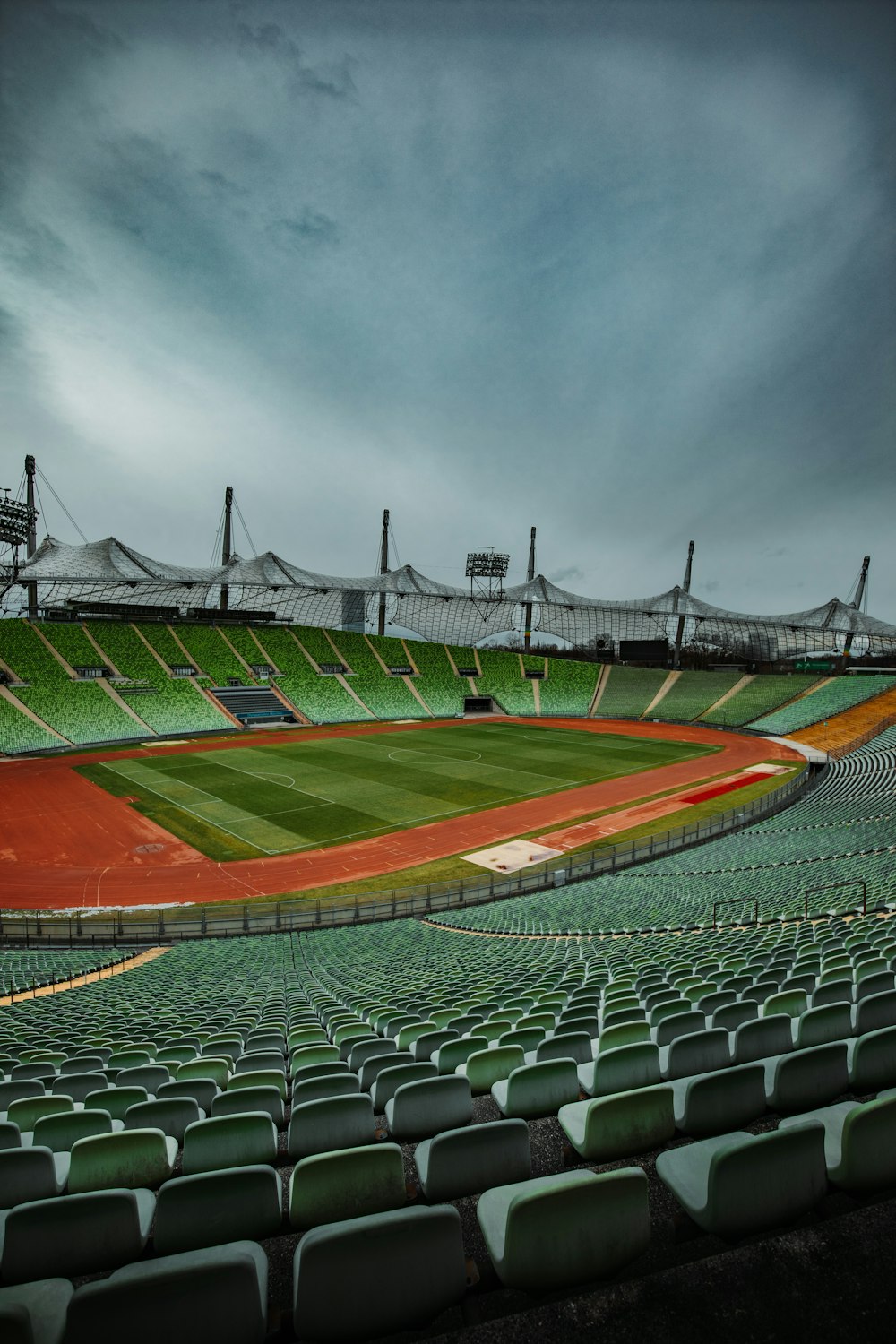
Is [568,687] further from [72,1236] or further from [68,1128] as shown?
[72,1236]

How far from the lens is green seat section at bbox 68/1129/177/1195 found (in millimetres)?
3447

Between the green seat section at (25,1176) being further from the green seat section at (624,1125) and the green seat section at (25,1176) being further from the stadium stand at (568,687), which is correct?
the stadium stand at (568,687)

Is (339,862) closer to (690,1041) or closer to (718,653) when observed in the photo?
(690,1041)

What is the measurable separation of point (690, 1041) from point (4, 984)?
1622 cm

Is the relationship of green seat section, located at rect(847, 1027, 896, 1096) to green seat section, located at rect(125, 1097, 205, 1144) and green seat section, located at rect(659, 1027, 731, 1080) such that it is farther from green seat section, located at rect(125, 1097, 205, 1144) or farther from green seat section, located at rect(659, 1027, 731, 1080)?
green seat section, located at rect(125, 1097, 205, 1144)

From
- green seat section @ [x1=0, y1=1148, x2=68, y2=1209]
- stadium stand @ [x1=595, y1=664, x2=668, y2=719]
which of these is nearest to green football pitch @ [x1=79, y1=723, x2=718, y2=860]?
stadium stand @ [x1=595, y1=664, x2=668, y2=719]

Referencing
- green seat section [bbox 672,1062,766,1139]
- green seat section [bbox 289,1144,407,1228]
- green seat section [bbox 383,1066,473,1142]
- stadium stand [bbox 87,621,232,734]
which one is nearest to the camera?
green seat section [bbox 289,1144,407,1228]

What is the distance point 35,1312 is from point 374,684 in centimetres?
7434

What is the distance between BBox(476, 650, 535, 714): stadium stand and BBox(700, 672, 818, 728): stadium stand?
21.4 meters

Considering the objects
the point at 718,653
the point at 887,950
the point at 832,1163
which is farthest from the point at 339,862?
the point at 718,653

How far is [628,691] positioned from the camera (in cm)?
8000

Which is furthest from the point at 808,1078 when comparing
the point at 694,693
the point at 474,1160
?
the point at 694,693

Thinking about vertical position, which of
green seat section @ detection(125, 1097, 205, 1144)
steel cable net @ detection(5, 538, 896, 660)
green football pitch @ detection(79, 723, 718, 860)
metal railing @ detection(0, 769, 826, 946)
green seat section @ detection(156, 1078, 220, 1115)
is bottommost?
metal railing @ detection(0, 769, 826, 946)

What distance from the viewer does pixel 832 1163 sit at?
2723 millimetres
